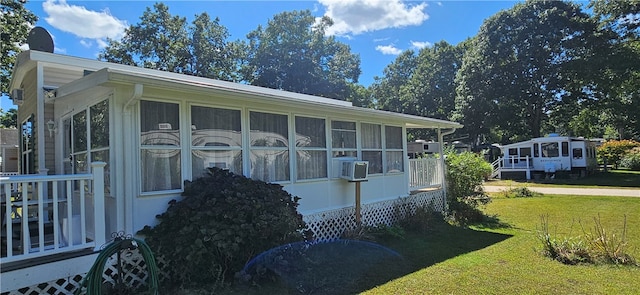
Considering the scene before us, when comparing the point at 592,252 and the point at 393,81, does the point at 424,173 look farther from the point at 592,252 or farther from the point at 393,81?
the point at 393,81

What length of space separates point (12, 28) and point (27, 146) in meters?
11.1

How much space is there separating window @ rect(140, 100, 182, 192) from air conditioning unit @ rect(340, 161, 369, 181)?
322cm

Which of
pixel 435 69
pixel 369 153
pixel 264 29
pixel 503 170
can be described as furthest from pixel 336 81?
pixel 369 153

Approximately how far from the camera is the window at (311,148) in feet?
21.2

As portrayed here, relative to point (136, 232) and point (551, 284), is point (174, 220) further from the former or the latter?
point (551, 284)

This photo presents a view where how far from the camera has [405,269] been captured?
5.26 meters

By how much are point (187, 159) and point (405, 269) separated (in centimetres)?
352

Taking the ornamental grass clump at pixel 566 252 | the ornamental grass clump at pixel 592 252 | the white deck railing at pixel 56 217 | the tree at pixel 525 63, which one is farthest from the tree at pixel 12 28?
the tree at pixel 525 63

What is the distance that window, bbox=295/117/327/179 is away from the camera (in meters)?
6.47

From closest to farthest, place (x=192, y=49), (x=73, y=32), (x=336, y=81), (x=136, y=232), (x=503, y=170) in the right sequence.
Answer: (x=136, y=232) < (x=73, y=32) < (x=503, y=170) < (x=192, y=49) < (x=336, y=81)

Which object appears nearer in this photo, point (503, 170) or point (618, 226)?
point (618, 226)

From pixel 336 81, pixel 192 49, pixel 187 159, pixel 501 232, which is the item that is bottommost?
pixel 501 232

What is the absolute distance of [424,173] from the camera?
386 inches

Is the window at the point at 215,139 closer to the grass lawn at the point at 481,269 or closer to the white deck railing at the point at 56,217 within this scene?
the white deck railing at the point at 56,217
